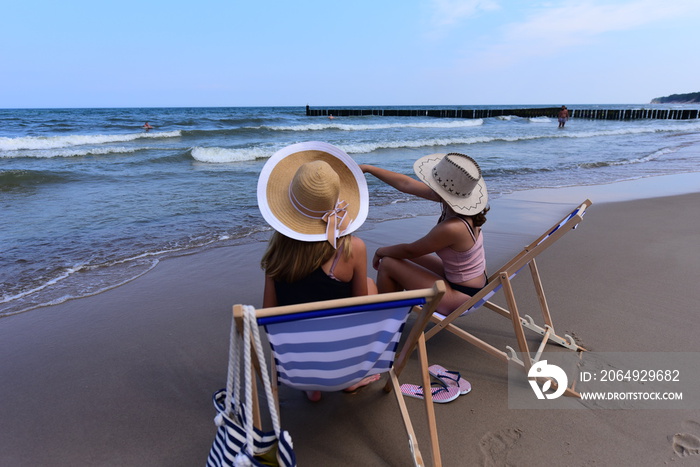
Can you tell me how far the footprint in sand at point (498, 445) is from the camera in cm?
199

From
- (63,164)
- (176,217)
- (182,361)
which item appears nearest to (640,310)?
(182,361)

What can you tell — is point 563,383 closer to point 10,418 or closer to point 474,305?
point 474,305

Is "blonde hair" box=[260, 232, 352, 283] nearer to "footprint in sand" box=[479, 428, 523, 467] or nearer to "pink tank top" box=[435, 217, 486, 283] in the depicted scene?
"pink tank top" box=[435, 217, 486, 283]

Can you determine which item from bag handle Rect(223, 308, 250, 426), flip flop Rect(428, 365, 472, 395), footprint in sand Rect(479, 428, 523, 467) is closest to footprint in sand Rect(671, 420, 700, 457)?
footprint in sand Rect(479, 428, 523, 467)

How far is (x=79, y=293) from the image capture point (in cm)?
376

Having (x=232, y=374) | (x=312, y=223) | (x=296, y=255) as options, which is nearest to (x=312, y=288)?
(x=296, y=255)

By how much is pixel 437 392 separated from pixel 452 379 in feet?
0.49

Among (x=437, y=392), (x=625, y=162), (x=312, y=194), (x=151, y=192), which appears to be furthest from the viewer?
(x=625, y=162)

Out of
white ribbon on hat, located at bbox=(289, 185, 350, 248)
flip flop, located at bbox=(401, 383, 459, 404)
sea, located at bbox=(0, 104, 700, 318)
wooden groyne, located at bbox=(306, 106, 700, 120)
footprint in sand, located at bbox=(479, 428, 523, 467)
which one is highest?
wooden groyne, located at bbox=(306, 106, 700, 120)

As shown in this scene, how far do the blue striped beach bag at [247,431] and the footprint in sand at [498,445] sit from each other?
1094mm

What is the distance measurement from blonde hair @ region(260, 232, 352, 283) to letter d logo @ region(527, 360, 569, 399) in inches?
52.8

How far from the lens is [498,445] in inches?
82.0

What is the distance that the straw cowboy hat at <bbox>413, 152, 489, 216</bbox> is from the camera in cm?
246

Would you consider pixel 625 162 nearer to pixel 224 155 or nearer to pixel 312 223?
pixel 224 155
